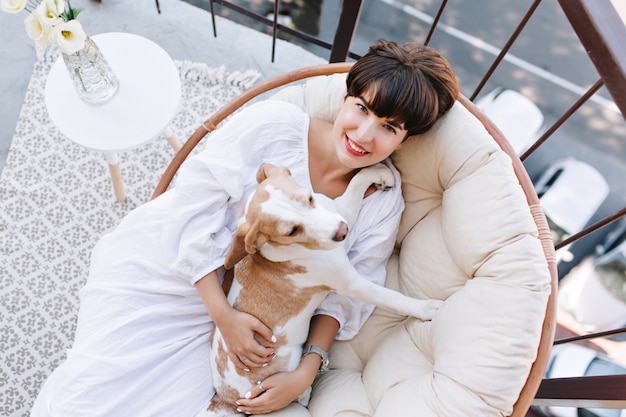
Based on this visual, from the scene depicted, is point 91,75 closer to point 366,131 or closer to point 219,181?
point 219,181

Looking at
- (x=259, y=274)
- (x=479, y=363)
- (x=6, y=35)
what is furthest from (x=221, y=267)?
(x=6, y=35)

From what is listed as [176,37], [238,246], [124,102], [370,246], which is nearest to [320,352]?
[370,246]

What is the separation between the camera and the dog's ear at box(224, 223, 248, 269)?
1337 millimetres

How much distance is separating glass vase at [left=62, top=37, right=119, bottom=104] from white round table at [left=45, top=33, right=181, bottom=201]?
4 centimetres

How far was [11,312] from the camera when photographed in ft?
7.41

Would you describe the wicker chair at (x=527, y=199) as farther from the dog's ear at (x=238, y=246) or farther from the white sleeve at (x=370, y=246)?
the dog's ear at (x=238, y=246)

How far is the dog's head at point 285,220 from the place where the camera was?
1.29 m

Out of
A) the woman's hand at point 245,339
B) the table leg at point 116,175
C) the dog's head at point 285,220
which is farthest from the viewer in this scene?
the table leg at point 116,175

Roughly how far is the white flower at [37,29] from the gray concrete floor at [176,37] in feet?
4.02

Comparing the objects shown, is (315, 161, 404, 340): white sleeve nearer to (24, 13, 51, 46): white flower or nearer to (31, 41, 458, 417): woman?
(31, 41, 458, 417): woman

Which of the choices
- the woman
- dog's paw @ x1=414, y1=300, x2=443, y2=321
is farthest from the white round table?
dog's paw @ x1=414, y1=300, x2=443, y2=321

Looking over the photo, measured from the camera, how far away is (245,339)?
1.51 m

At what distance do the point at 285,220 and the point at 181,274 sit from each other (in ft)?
1.79

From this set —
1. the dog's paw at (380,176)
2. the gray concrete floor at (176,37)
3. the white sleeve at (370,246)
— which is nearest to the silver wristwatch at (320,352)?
the white sleeve at (370,246)
